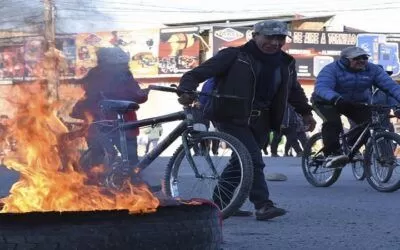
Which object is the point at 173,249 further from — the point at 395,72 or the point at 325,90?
the point at 395,72

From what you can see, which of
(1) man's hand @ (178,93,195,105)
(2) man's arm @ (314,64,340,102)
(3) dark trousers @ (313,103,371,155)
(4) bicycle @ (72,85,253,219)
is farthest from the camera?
(3) dark trousers @ (313,103,371,155)

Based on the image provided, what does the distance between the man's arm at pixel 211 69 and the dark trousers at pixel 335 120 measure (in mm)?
3270

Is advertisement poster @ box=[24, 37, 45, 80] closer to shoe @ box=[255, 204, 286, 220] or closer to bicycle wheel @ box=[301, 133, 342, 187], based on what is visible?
shoe @ box=[255, 204, 286, 220]

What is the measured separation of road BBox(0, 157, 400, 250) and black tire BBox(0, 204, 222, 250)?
1.28 metres

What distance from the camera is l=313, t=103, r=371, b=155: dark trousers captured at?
8.98m

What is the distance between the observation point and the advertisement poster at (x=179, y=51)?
32188 mm

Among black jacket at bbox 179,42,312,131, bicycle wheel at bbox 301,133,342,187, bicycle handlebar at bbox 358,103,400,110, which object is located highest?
black jacket at bbox 179,42,312,131

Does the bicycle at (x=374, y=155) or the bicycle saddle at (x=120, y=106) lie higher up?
the bicycle saddle at (x=120, y=106)

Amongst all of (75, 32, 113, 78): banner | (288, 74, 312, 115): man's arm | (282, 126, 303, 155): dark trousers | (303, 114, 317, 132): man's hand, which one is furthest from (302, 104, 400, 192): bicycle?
(282, 126, 303, 155): dark trousers

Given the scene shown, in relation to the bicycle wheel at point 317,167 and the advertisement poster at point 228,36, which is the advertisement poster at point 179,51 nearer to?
the advertisement poster at point 228,36

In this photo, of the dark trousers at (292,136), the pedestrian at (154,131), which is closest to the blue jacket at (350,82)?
the pedestrian at (154,131)

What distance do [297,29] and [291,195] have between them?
25.8m

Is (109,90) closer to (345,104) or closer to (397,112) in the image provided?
(345,104)

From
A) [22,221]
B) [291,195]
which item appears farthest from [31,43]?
[291,195]
